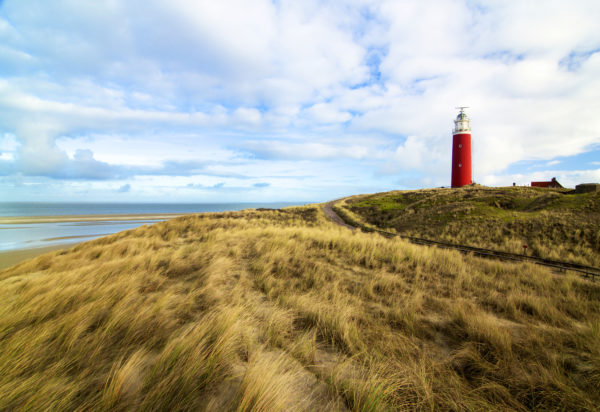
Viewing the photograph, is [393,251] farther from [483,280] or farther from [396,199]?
[396,199]

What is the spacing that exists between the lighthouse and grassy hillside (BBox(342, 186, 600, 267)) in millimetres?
17711

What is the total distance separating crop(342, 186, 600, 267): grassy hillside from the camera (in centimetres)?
1134

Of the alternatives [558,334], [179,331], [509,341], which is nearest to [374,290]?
[509,341]

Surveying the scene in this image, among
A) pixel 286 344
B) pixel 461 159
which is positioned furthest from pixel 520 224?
pixel 461 159

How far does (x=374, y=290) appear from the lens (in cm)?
490

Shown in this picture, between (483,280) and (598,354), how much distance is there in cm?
331

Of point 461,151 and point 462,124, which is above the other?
point 462,124

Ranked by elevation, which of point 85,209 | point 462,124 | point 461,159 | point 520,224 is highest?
point 462,124

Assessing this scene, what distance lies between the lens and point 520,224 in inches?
600

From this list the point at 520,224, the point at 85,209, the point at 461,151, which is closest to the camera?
the point at 520,224

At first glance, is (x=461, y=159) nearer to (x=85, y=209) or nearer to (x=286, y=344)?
(x=286, y=344)

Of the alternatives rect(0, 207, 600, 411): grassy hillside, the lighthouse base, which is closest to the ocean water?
the lighthouse base

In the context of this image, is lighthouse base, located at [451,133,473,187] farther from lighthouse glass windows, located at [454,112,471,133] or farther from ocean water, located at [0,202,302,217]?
ocean water, located at [0,202,302,217]

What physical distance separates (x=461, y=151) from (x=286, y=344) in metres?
49.4
